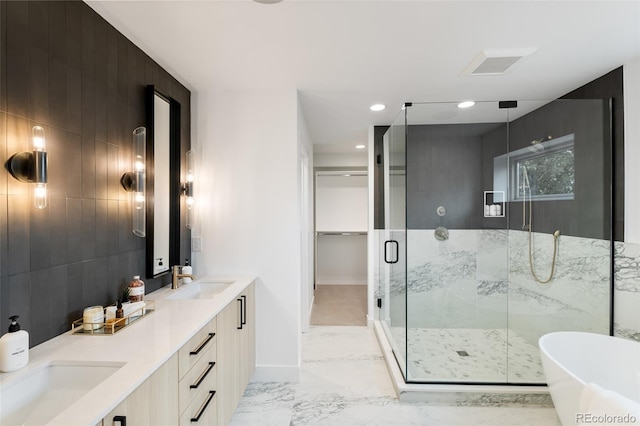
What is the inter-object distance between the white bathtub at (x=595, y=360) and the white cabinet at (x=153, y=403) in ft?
6.78

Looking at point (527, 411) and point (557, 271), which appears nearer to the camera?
point (527, 411)

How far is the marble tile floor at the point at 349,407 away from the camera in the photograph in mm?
2139

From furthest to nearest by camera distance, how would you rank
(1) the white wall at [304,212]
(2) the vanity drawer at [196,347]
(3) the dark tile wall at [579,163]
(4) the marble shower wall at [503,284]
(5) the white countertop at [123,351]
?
(1) the white wall at [304,212]
(4) the marble shower wall at [503,284]
(3) the dark tile wall at [579,163]
(2) the vanity drawer at [196,347]
(5) the white countertop at [123,351]

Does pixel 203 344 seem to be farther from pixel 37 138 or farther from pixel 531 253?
pixel 531 253

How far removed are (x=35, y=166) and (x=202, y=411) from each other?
130 cm

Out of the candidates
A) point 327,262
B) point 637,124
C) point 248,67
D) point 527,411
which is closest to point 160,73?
point 248,67

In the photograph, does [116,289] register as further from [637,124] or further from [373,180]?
[637,124]

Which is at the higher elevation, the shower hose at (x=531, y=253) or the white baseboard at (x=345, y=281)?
the shower hose at (x=531, y=253)

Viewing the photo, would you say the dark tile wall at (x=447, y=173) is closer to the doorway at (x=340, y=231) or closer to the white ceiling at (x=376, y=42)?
the white ceiling at (x=376, y=42)

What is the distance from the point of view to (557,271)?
2760mm

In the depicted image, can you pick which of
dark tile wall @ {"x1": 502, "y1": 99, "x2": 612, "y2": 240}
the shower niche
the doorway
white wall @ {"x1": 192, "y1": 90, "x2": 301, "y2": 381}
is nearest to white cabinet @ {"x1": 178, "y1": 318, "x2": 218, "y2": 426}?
white wall @ {"x1": 192, "y1": 90, "x2": 301, "y2": 381}

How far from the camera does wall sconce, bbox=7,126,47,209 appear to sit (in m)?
1.17

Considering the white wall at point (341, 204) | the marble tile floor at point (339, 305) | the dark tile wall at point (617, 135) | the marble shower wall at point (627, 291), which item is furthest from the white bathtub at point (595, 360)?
the white wall at point (341, 204)

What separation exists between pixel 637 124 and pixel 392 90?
178cm
